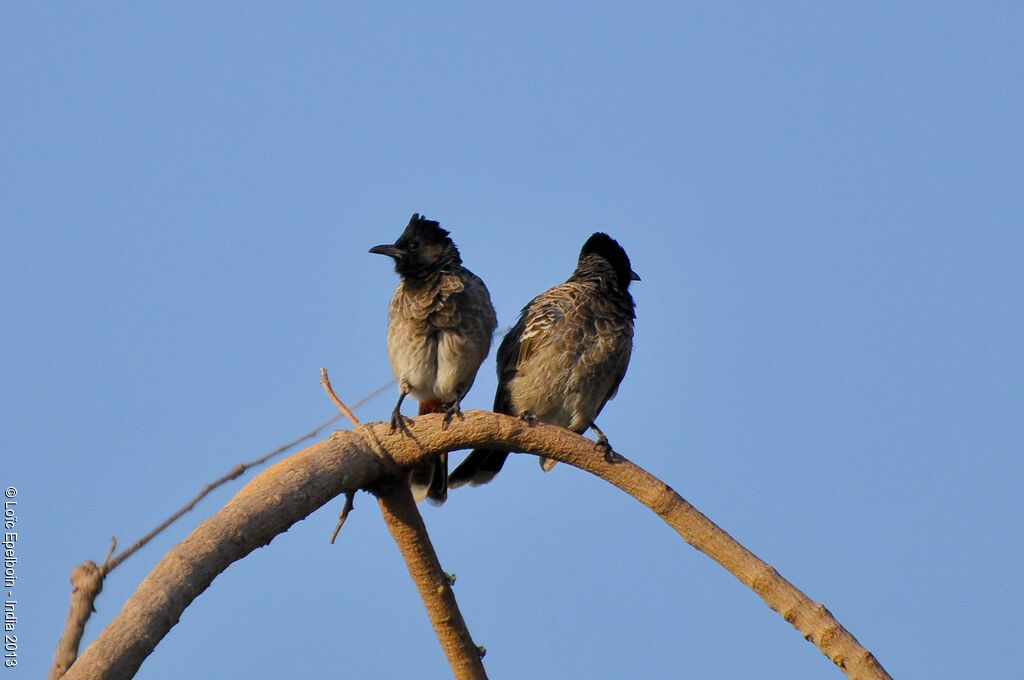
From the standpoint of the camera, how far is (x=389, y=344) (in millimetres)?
6590

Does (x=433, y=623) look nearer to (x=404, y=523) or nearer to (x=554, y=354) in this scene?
(x=404, y=523)

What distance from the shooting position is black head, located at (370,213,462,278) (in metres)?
6.61

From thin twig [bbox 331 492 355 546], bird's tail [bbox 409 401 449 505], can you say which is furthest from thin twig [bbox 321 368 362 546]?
bird's tail [bbox 409 401 449 505]

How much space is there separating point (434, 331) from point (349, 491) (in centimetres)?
160

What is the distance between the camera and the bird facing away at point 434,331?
20.9ft

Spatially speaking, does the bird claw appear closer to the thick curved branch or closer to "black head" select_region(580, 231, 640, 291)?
the thick curved branch

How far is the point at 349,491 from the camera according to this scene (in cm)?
497

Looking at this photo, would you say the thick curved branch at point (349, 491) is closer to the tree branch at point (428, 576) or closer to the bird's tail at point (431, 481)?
the tree branch at point (428, 576)

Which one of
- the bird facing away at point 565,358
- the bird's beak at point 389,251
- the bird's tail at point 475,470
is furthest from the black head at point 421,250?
the bird's tail at point 475,470

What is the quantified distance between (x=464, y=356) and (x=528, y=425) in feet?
4.05

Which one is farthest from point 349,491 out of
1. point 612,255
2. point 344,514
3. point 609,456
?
point 612,255

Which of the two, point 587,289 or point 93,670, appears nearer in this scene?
point 93,670

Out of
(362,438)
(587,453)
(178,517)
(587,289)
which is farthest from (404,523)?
(587,289)

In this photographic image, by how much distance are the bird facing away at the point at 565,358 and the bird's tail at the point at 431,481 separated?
0.47 ft
